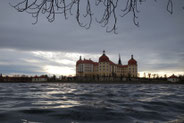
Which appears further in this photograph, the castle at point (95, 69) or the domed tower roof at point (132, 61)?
the domed tower roof at point (132, 61)

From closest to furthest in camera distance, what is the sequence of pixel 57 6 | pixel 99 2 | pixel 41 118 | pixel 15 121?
pixel 57 6
pixel 99 2
pixel 15 121
pixel 41 118

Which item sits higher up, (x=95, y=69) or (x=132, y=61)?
(x=132, y=61)

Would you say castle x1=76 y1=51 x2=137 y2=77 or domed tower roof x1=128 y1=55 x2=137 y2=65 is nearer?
castle x1=76 y1=51 x2=137 y2=77

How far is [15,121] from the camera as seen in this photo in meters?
4.11

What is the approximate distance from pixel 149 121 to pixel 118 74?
309 ft

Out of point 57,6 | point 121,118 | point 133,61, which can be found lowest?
point 121,118

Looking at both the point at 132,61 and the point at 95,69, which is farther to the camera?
the point at 95,69

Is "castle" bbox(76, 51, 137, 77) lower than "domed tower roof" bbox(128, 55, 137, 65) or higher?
lower

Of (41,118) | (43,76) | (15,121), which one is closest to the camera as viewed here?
(15,121)

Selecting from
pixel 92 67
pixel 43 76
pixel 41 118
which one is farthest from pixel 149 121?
pixel 43 76

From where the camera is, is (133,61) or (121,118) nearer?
(121,118)

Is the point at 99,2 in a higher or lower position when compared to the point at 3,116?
higher

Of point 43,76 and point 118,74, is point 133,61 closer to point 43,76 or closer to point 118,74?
point 118,74

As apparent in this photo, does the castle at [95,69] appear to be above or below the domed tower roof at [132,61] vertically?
below
